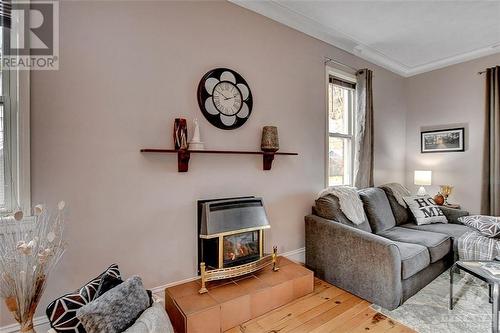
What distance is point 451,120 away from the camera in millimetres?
3965

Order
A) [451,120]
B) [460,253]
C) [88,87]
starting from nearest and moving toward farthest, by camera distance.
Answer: [88,87] < [460,253] < [451,120]

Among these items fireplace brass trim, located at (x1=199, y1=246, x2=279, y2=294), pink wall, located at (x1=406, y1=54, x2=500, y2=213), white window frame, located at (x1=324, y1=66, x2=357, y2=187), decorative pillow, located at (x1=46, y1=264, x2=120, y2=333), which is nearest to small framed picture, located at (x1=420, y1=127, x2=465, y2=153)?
pink wall, located at (x1=406, y1=54, x2=500, y2=213)

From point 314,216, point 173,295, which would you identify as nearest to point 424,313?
point 314,216

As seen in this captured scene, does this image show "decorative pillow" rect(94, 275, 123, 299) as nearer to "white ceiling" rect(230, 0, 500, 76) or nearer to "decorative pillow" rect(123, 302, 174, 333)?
"decorative pillow" rect(123, 302, 174, 333)

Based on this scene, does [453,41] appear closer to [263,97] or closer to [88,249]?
[263,97]

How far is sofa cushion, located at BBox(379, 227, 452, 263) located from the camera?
251 cm

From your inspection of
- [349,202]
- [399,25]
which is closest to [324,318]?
[349,202]

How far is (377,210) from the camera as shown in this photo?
3061 millimetres

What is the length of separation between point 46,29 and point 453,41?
4456 mm

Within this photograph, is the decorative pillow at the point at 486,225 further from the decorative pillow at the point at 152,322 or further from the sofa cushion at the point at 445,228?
the decorative pillow at the point at 152,322

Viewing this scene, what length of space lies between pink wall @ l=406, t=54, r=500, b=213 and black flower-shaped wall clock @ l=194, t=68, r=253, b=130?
3.41 metres

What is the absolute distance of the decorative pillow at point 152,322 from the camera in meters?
1.27

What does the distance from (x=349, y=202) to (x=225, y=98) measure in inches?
69.5

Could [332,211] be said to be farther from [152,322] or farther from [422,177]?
[422,177]
